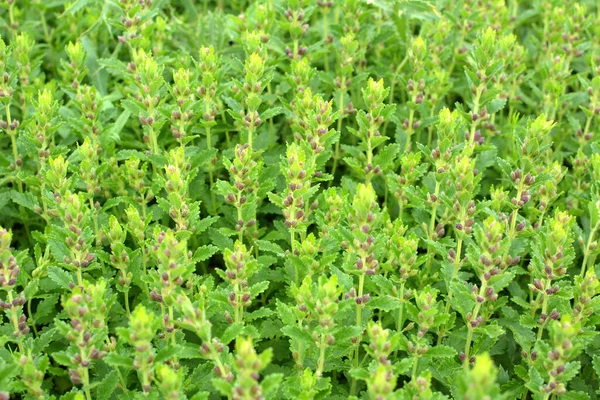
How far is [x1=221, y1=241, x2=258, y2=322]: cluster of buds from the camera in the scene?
3.08 metres

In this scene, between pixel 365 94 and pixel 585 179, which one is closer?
pixel 365 94

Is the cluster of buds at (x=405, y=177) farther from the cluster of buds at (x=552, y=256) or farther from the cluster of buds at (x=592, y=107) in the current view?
the cluster of buds at (x=592, y=107)

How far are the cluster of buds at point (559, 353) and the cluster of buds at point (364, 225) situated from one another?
0.76 meters

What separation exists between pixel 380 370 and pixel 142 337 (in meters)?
0.84

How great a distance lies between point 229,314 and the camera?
10.7ft

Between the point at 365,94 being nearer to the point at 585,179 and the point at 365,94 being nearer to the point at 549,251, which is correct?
the point at 549,251

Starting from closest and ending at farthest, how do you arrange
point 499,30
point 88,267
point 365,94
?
point 88,267
point 365,94
point 499,30

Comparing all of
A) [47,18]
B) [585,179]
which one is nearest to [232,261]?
[585,179]

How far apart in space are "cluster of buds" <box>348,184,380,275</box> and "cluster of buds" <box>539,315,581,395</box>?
762 millimetres

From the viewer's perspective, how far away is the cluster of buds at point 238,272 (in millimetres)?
3080

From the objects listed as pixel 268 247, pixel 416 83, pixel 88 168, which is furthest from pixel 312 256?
pixel 416 83

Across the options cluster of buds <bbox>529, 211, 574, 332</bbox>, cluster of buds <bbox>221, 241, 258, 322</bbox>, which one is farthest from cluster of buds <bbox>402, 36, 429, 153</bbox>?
cluster of buds <bbox>221, 241, 258, 322</bbox>

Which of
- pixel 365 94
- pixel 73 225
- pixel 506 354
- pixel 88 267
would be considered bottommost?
pixel 506 354

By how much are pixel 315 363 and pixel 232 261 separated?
1.94 feet
